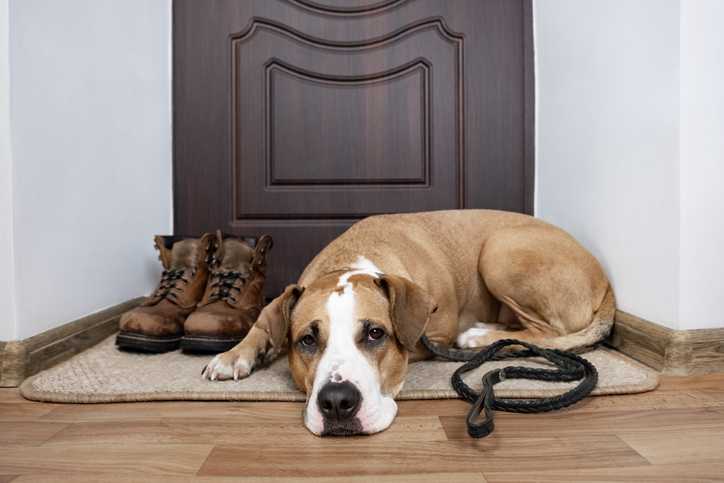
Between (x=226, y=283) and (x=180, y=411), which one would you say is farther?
(x=226, y=283)

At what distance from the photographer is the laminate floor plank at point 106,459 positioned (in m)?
1.14

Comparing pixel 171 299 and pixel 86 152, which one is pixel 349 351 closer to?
pixel 171 299

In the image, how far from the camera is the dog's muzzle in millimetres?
1261

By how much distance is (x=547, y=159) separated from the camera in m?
3.01

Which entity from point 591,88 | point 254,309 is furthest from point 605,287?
point 254,309

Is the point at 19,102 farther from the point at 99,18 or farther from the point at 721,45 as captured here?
the point at 721,45

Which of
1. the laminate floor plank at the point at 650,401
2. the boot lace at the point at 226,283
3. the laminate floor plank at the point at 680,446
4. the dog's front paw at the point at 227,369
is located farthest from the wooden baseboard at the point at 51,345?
the laminate floor plank at the point at 680,446

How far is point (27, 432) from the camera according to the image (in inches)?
53.9

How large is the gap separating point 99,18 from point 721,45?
294cm

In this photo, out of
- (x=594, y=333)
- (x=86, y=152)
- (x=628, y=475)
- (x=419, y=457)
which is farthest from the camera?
(x=86, y=152)

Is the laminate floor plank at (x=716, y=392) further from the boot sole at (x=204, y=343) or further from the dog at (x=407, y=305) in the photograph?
the boot sole at (x=204, y=343)

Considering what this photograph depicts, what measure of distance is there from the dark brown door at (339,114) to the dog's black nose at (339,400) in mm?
1955

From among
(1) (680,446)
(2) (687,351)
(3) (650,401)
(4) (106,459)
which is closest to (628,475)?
(1) (680,446)

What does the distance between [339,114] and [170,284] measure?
1559 millimetres
